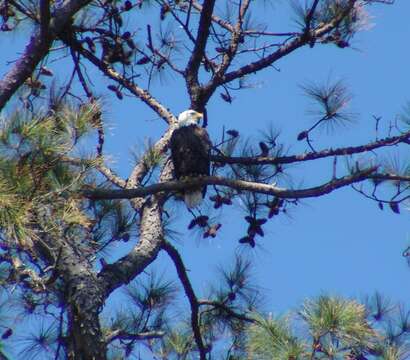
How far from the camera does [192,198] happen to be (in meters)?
3.98

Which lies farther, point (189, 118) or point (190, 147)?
point (190, 147)

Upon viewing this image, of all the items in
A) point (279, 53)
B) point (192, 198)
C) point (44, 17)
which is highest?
point (279, 53)

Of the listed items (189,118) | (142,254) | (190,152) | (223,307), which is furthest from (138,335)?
(190,152)

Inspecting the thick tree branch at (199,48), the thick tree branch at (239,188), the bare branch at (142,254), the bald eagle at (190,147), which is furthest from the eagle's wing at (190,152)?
the thick tree branch at (239,188)

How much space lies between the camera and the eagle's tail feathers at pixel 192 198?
395 centimetres

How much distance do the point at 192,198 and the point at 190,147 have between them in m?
0.84

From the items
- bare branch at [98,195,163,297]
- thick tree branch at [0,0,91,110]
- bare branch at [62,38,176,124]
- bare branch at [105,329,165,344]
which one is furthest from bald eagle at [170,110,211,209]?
thick tree branch at [0,0,91,110]

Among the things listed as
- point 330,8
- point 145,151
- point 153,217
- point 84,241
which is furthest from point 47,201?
point 330,8

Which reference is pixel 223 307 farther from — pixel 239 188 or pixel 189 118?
pixel 189 118

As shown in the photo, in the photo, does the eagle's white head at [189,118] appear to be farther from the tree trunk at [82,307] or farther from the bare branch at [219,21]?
the tree trunk at [82,307]

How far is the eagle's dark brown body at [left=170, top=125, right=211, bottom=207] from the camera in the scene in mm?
4641

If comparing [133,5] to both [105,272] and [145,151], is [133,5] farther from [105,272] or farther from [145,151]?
[105,272]

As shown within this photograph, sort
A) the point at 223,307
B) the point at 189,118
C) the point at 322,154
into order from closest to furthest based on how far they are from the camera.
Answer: the point at 322,154 → the point at 223,307 → the point at 189,118

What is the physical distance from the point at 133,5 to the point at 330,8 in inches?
29.1
